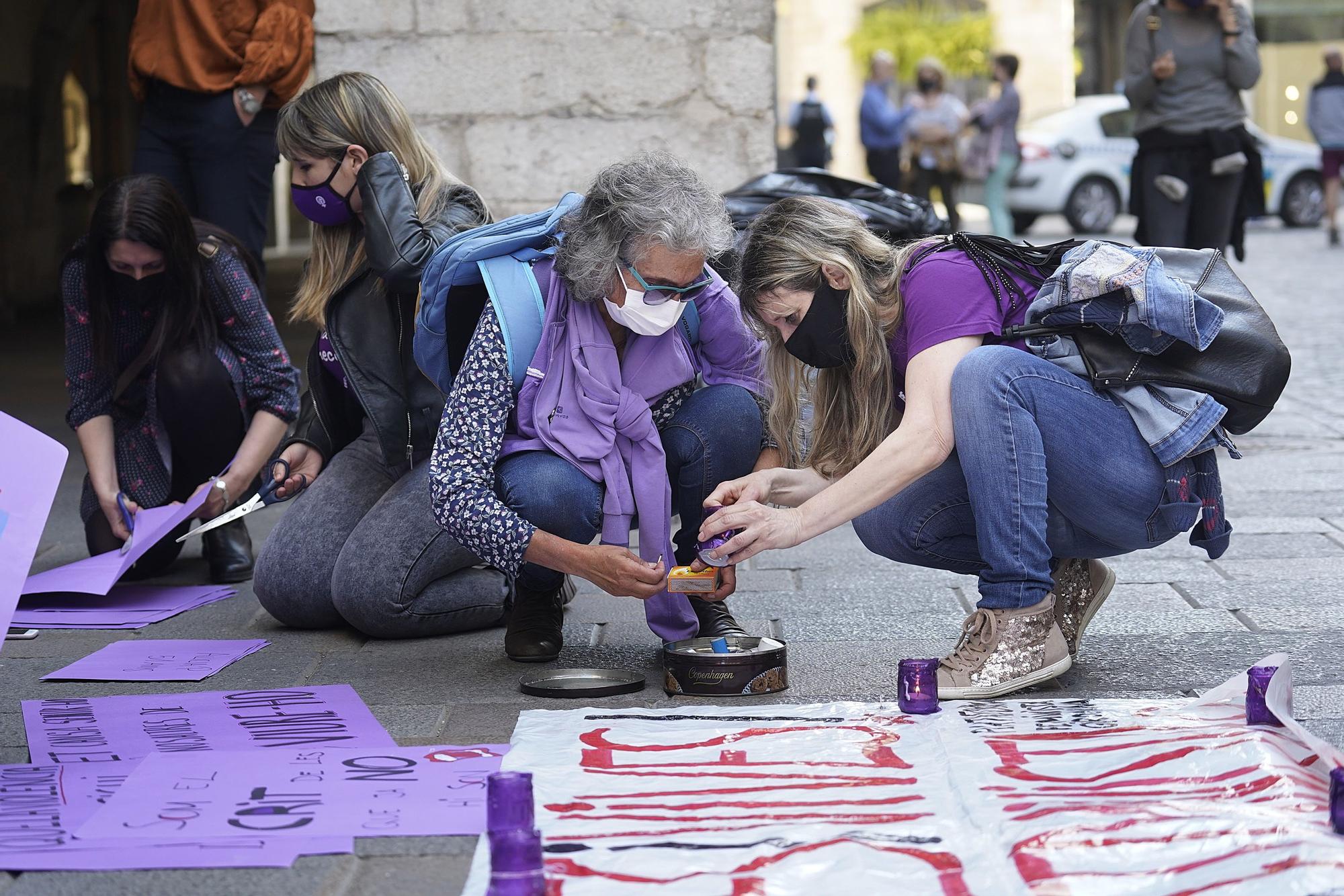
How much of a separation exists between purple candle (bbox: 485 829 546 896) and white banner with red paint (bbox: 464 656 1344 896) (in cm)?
11

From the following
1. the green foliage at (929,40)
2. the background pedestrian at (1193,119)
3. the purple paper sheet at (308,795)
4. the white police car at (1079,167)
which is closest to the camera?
the purple paper sheet at (308,795)

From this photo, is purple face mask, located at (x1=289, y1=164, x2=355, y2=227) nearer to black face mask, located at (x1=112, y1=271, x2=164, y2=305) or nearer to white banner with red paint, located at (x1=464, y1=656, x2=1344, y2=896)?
black face mask, located at (x1=112, y1=271, x2=164, y2=305)

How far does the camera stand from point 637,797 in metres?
2.26

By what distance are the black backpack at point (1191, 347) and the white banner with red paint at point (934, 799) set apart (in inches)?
20.0

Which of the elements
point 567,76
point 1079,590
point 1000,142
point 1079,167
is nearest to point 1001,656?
point 1079,590

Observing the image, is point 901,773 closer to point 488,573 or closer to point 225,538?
point 488,573

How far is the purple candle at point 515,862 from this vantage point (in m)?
1.80

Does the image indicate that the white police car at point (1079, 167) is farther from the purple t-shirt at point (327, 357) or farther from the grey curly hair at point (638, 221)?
the grey curly hair at point (638, 221)

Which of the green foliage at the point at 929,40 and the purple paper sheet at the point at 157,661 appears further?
the green foliage at the point at 929,40

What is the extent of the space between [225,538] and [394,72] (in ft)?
7.80

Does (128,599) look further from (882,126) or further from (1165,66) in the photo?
(882,126)

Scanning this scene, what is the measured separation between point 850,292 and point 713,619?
79 centimetres

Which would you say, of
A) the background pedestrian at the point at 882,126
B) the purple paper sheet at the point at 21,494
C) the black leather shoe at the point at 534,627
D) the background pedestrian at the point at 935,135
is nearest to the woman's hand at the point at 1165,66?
the black leather shoe at the point at 534,627

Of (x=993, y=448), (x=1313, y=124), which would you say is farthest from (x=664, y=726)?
(x=1313, y=124)
